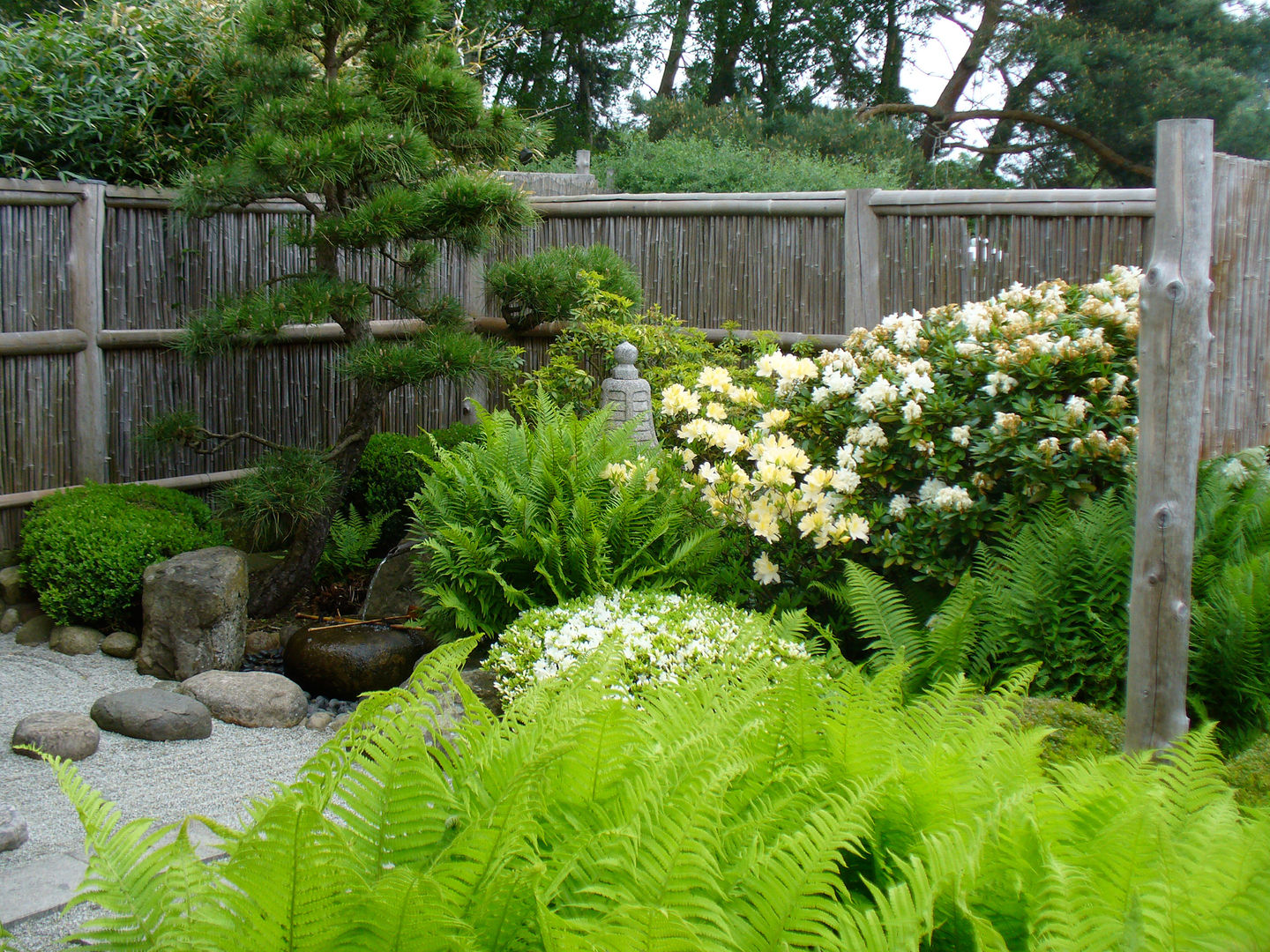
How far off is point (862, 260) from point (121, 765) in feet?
14.6

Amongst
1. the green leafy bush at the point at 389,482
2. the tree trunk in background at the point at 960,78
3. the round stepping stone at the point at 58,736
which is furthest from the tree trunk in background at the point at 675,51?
the round stepping stone at the point at 58,736

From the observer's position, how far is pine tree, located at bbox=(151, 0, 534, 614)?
4.90m

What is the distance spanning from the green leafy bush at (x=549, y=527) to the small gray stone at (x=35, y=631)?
1.92 meters

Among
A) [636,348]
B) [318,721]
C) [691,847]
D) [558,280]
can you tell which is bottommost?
[318,721]

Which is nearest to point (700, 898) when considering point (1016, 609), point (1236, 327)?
point (1016, 609)

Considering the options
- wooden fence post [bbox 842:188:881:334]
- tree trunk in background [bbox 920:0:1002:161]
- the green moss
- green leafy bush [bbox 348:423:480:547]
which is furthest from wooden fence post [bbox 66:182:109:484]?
tree trunk in background [bbox 920:0:1002:161]

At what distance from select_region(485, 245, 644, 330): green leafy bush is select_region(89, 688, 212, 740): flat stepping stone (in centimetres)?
318

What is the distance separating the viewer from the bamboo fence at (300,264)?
4.88 meters

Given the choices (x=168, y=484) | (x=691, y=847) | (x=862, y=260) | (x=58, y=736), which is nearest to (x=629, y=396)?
(x=862, y=260)

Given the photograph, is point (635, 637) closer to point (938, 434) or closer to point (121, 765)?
point (938, 434)

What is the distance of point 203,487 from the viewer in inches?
237

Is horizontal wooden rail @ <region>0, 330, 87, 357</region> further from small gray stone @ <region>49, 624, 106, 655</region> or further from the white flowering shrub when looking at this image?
the white flowering shrub

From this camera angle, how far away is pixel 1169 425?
272cm

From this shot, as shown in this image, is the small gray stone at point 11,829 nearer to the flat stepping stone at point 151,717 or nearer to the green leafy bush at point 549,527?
the flat stepping stone at point 151,717
